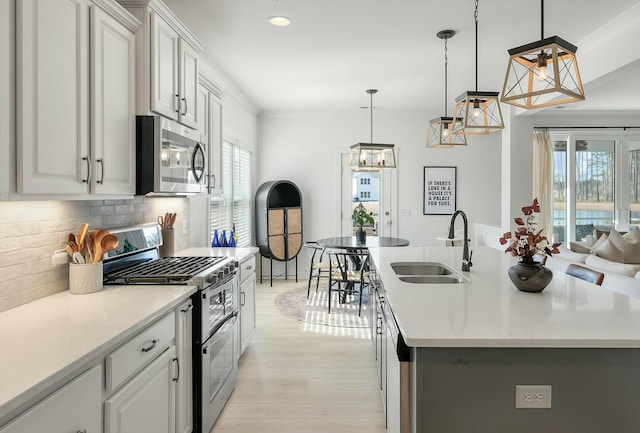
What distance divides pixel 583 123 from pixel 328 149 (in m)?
4.04

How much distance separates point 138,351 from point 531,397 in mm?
1417

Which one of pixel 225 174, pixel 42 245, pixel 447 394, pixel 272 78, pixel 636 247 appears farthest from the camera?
pixel 225 174

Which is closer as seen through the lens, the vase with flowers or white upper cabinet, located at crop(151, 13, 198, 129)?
the vase with flowers

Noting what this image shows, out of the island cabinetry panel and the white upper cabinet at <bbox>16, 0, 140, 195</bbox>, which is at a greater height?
the white upper cabinet at <bbox>16, 0, 140, 195</bbox>

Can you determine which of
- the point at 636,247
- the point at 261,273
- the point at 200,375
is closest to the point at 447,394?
the point at 200,375

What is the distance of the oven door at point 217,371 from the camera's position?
229cm

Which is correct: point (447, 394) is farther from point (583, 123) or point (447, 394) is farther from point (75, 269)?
point (583, 123)

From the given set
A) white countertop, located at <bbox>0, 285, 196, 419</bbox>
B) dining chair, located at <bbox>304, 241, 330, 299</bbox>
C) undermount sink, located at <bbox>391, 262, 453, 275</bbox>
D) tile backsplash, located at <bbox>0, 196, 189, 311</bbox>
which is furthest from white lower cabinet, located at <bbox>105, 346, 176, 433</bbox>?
dining chair, located at <bbox>304, 241, 330, 299</bbox>

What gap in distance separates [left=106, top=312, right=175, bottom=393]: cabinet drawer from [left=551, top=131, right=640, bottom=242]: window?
6.58m

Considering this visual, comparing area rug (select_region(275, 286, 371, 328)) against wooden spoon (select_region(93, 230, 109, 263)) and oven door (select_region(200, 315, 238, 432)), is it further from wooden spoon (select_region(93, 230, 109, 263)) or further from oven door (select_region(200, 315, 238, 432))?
wooden spoon (select_region(93, 230, 109, 263))

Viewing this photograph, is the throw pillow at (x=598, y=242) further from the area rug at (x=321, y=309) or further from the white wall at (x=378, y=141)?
the area rug at (x=321, y=309)

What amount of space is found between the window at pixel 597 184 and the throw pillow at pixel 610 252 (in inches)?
92.2

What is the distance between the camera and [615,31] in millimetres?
3504

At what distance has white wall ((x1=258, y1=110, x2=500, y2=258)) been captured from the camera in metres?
7.01
